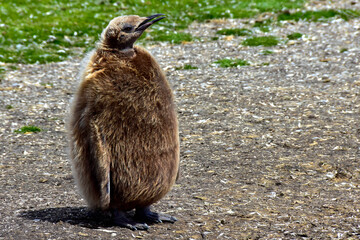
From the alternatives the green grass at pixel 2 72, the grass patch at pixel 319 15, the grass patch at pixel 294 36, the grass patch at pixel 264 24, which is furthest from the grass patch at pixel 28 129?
the grass patch at pixel 319 15

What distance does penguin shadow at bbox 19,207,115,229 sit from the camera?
4652 millimetres

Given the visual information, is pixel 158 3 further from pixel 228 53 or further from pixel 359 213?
pixel 359 213

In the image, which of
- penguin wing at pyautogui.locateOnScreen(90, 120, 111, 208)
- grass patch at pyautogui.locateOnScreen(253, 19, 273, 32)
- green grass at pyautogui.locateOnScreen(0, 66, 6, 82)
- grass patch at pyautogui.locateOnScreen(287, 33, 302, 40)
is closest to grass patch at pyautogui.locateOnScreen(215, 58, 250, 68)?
grass patch at pyautogui.locateOnScreen(287, 33, 302, 40)

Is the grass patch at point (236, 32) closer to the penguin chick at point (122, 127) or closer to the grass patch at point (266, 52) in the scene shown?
the grass patch at point (266, 52)

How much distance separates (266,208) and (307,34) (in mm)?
10227

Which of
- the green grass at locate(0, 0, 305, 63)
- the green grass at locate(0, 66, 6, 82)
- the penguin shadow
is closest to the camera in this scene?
the penguin shadow

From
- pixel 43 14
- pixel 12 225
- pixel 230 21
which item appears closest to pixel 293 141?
pixel 12 225

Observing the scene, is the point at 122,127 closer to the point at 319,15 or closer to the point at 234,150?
the point at 234,150

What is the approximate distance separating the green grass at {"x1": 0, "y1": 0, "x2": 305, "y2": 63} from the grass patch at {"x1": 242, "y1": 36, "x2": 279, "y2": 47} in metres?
1.75

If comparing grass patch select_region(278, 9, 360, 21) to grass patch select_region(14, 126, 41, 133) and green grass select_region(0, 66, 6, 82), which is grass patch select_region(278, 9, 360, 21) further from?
grass patch select_region(14, 126, 41, 133)

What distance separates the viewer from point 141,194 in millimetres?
4531

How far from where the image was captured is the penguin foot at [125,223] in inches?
178

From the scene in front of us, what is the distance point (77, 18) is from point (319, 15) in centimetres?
791

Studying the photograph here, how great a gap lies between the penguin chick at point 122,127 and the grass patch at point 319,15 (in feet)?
41.9
